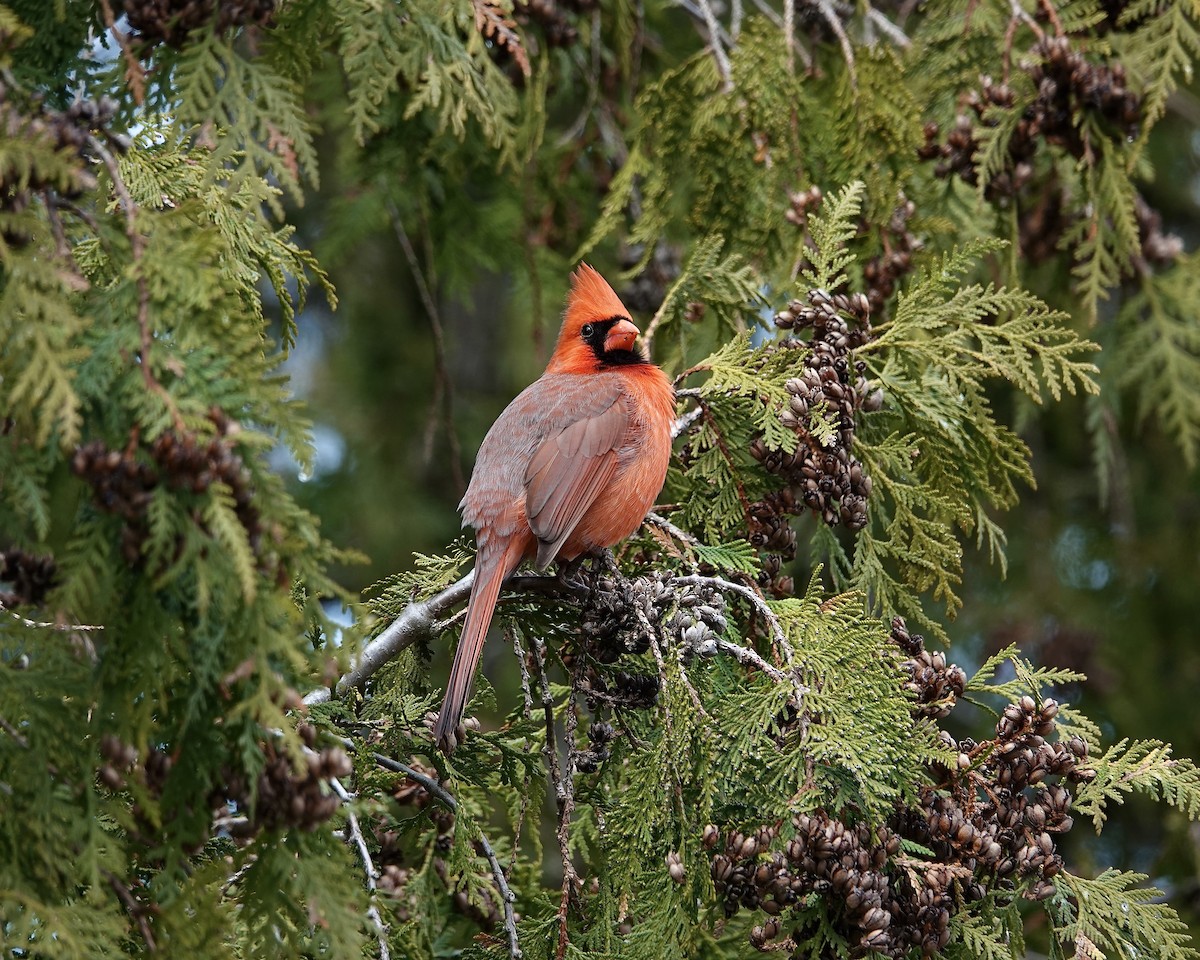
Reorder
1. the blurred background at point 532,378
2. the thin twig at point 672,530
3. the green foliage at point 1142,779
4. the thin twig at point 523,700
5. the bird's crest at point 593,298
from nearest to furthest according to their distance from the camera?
1. the green foliage at point 1142,779
2. the thin twig at point 523,700
3. the thin twig at point 672,530
4. the bird's crest at point 593,298
5. the blurred background at point 532,378

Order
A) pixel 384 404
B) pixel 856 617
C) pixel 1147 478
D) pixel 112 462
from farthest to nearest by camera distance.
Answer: pixel 384 404 < pixel 1147 478 < pixel 856 617 < pixel 112 462

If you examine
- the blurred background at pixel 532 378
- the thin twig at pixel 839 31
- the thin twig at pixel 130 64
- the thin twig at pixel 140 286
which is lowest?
the blurred background at pixel 532 378

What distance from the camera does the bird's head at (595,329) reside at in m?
4.10

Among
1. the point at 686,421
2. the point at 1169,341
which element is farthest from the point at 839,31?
the point at 1169,341

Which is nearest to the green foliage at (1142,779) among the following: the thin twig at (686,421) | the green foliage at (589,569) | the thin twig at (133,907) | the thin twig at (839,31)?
the green foliage at (589,569)

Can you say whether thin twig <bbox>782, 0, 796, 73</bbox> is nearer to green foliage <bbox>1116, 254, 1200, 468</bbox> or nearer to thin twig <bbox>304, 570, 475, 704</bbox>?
green foliage <bbox>1116, 254, 1200, 468</bbox>

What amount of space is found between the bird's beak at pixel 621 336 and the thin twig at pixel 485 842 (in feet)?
5.48

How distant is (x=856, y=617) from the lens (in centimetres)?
276

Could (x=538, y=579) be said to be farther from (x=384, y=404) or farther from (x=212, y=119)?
(x=384, y=404)

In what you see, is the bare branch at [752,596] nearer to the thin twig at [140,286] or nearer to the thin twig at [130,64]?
the thin twig at [140,286]

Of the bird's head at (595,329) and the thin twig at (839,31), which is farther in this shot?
the bird's head at (595,329)

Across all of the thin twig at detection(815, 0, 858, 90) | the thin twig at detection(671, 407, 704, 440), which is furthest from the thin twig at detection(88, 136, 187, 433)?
the thin twig at detection(815, 0, 858, 90)

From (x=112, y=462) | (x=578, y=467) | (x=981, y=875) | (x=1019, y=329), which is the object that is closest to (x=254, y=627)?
(x=112, y=462)

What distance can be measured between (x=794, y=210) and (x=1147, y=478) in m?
4.25
